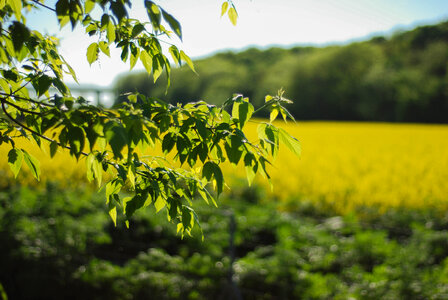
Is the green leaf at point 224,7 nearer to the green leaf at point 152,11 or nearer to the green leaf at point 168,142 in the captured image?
the green leaf at point 152,11

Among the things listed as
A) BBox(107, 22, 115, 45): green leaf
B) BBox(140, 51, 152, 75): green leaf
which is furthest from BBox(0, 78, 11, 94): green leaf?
BBox(140, 51, 152, 75): green leaf

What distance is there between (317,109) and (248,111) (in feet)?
196

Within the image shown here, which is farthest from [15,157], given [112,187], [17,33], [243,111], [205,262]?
[205,262]

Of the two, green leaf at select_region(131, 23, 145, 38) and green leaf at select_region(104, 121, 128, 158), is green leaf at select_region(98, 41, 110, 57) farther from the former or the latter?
green leaf at select_region(104, 121, 128, 158)

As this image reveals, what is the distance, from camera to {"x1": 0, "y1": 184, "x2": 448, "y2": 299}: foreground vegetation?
4355 mm

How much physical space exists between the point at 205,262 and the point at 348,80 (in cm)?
6039

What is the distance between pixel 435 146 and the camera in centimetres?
1683

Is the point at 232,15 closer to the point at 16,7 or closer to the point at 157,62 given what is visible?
the point at 157,62

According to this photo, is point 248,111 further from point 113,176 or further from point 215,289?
point 215,289

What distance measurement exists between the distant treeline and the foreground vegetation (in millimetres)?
39249

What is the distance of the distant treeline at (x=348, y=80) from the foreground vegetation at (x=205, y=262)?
39249 millimetres

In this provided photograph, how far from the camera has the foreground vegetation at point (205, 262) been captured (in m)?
4.36

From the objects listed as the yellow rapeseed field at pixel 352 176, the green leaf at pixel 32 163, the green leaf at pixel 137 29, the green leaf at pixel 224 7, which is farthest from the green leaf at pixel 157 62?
the yellow rapeseed field at pixel 352 176

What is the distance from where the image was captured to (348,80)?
60469mm
